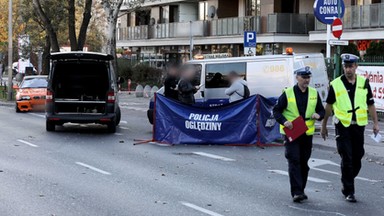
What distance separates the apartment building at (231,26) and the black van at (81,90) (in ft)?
38.9

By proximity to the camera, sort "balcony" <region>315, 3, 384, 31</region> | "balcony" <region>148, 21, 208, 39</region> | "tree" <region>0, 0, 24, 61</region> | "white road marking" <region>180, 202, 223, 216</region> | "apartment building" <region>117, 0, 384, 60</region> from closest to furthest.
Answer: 1. "white road marking" <region>180, 202, 223, 216</region>
2. "balcony" <region>315, 3, 384, 31</region>
3. "apartment building" <region>117, 0, 384, 60</region>
4. "balcony" <region>148, 21, 208, 39</region>
5. "tree" <region>0, 0, 24, 61</region>

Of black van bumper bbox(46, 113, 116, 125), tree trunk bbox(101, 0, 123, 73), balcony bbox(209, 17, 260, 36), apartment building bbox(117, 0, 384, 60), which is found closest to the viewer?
black van bumper bbox(46, 113, 116, 125)

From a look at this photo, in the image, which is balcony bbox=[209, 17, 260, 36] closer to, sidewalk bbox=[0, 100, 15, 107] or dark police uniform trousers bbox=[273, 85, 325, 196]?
sidewalk bbox=[0, 100, 15, 107]

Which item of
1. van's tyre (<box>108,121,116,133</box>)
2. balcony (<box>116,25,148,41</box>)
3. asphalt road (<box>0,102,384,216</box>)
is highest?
balcony (<box>116,25,148,41</box>)

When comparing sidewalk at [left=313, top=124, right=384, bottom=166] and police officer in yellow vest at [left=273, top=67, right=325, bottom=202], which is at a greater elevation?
police officer in yellow vest at [left=273, top=67, right=325, bottom=202]

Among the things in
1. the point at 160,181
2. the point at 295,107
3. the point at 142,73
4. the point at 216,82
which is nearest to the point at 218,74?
the point at 216,82

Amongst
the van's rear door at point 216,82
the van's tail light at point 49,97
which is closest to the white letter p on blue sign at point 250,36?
the van's rear door at point 216,82

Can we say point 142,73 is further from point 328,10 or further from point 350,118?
point 350,118

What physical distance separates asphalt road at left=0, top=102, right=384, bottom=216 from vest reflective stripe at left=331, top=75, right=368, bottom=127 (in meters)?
1.13

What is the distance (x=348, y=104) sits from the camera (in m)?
9.56

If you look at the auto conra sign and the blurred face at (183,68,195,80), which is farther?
the auto conra sign

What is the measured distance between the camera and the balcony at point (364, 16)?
107 ft

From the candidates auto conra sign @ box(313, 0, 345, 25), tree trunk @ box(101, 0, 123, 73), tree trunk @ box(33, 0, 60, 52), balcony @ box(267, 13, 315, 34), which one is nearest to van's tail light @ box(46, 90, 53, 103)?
auto conra sign @ box(313, 0, 345, 25)

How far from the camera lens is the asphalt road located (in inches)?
355
